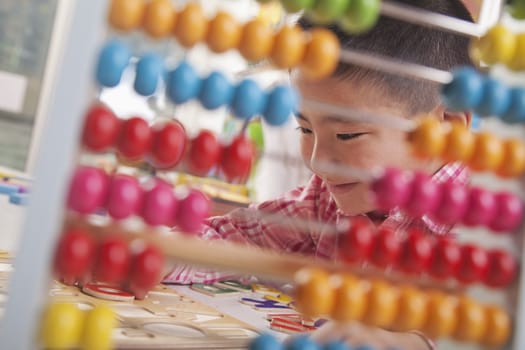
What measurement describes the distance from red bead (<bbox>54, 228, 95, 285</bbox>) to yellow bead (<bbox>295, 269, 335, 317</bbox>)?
200 millimetres

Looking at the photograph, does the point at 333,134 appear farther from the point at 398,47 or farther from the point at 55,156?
the point at 55,156

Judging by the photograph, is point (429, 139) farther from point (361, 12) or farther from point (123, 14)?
point (123, 14)

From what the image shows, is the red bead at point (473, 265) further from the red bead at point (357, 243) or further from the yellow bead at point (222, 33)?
the yellow bead at point (222, 33)

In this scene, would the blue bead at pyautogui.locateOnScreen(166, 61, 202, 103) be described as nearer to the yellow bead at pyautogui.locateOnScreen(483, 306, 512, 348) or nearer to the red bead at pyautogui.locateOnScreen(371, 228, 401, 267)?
the red bead at pyautogui.locateOnScreen(371, 228, 401, 267)

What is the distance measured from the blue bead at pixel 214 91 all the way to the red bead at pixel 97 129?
91mm

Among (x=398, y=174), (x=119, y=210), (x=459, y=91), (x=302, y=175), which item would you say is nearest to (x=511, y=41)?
(x=459, y=91)

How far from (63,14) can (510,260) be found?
9.03ft

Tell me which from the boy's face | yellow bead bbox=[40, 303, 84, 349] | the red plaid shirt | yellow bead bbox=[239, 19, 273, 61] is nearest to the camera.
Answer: yellow bead bbox=[40, 303, 84, 349]

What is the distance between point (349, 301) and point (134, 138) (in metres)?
0.25

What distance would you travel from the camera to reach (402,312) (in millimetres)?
587

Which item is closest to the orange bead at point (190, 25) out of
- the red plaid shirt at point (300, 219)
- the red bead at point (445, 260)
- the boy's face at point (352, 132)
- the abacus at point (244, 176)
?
the abacus at point (244, 176)

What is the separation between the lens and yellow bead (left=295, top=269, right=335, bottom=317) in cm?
55

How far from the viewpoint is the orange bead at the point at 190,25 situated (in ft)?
1.81

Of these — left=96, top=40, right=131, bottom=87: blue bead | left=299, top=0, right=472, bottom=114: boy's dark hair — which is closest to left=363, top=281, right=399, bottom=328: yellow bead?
left=96, top=40, right=131, bottom=87: blue bead
